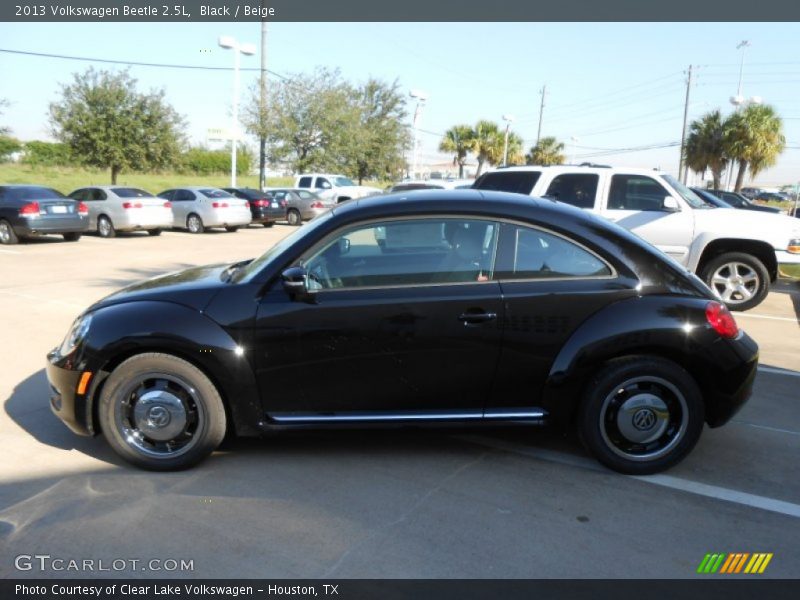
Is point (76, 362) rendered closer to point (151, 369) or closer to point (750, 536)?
point (151, 369)

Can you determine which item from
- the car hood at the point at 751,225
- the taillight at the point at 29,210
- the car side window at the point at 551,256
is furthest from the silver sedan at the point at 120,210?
the car side window at the point at 551,256

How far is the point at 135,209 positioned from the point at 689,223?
15.0 metres

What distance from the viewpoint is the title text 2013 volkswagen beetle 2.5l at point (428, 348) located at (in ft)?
12.5

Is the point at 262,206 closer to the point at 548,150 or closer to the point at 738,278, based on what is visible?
the point at 738,278

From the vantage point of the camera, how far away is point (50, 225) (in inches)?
630

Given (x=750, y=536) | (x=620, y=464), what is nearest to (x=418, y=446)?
(x=620, y=464)

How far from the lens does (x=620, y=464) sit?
3.92m

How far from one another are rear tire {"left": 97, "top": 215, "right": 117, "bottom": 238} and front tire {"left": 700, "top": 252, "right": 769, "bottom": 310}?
51.7 feet

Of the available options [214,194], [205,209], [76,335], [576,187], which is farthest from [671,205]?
[214,194]

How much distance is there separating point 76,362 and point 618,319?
323 cm

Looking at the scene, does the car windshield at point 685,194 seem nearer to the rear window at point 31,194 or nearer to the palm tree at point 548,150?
the rear window at point 31,194

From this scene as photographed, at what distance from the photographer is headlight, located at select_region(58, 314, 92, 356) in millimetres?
3957

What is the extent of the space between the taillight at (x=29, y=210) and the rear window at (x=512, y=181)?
37.9 ft

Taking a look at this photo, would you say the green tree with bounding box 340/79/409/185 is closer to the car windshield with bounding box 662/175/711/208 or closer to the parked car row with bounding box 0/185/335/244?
the parked car row with bounding box 0/185/335/244
